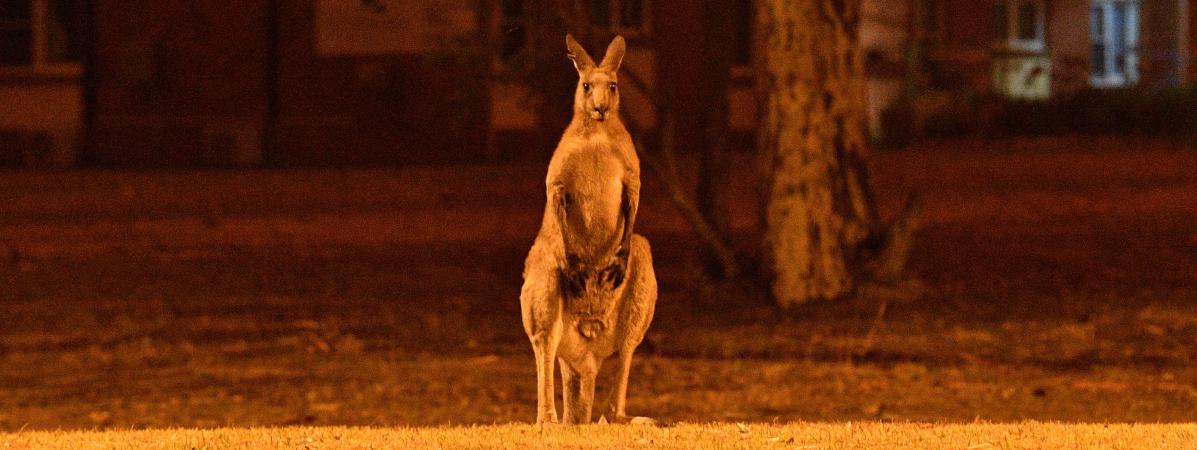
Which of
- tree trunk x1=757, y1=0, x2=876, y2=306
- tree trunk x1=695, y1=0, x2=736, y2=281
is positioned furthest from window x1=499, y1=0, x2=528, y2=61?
tree trunk x1=757, y1=0, x2=876, y2=306

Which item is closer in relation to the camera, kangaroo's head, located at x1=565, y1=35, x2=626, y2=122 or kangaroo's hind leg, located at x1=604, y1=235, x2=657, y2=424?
kangaroo's head, located at x1=565, y1=35, x2=626, y2=122

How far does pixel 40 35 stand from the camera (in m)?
27.9

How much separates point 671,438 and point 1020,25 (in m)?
31.8

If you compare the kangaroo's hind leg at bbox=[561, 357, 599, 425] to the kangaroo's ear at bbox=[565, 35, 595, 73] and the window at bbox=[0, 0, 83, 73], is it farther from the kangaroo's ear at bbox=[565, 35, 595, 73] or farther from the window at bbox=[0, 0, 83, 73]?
the window at bbox=[0, 0, 83, 73]

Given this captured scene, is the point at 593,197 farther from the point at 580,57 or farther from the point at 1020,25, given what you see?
the point at 1020,25

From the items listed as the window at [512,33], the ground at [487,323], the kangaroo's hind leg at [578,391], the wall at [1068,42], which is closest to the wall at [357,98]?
the window at [512,33]

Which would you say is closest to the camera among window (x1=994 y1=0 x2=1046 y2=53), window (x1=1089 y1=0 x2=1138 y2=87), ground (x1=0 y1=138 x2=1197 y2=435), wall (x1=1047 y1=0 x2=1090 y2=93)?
ground (x1=0 y1=138 x2=1197 y2=435)

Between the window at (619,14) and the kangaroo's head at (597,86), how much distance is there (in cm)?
706

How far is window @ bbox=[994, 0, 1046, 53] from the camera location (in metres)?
36.3

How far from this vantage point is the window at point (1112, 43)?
40688 millimetres

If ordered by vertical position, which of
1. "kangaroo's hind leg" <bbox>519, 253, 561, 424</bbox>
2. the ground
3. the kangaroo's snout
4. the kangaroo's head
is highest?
the kangaroo's head

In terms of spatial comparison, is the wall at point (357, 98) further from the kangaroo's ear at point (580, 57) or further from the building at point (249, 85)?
the kangaroo's ear at point (580, 57)

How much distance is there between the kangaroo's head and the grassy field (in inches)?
45.9

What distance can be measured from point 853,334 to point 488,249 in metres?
5.34
